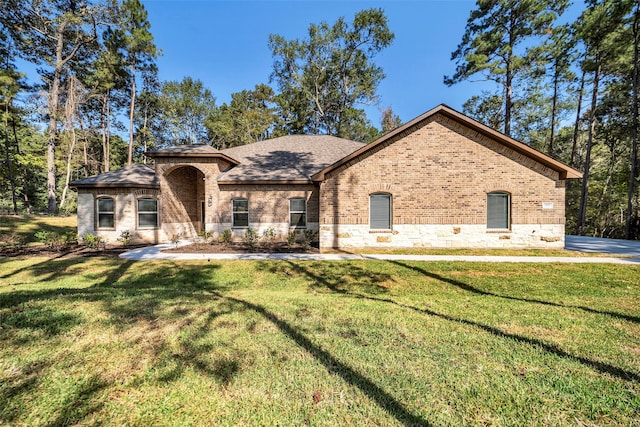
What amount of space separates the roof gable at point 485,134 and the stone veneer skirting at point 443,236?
2344 millimetres

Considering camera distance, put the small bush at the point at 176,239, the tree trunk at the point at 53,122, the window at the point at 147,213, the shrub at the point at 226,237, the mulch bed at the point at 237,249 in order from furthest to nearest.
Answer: the tree trunk at the point at 53,122, the shrub at the point at 226,237, the window at the point at 147,213, the small bush at the point at 176,239, the mulch bed at the point at 237,249

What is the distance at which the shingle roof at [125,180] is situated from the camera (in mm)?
12875

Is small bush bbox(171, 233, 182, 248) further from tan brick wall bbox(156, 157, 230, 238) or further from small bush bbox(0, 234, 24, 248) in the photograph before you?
small bush bbox(0, 234, 24, 248)

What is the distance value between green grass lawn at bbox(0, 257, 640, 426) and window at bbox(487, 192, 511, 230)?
5.14 m

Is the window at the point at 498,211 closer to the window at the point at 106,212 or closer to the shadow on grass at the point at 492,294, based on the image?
the shadow on grass at the point at 492,294

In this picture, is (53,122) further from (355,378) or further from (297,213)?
(355,378)

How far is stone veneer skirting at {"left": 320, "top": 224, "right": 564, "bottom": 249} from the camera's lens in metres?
10.9

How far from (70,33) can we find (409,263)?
3469 cm

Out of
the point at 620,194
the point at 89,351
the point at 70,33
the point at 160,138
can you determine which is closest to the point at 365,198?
the point at 89,351

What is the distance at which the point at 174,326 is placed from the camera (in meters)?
3.87

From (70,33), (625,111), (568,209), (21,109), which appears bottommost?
(568,209)

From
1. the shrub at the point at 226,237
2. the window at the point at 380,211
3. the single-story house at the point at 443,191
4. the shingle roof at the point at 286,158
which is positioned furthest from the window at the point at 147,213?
the window at the point at 380,211

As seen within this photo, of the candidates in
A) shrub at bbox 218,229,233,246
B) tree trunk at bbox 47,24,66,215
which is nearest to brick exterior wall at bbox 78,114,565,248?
shrub at bbox 218,229,233,246

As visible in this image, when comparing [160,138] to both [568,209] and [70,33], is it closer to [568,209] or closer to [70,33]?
[70,33]
